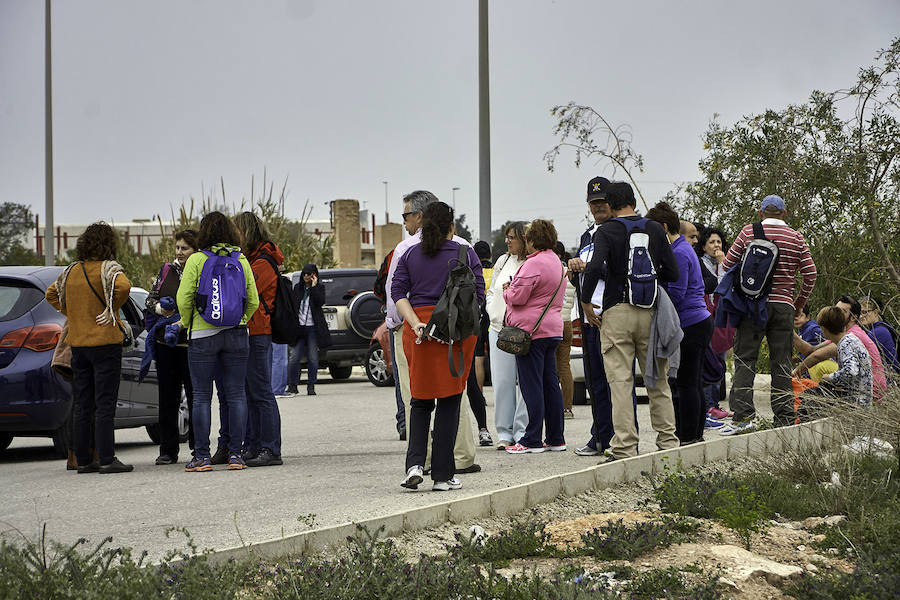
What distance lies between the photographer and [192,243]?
31.1ft

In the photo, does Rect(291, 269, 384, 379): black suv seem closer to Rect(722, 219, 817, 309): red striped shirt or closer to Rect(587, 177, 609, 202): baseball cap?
Rect(722, 219, 817, 309): red striped shirt

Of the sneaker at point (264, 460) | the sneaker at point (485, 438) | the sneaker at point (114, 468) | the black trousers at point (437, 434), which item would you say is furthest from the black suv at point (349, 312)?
the black trousers at point (437, 434)

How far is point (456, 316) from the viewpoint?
726 centimetres

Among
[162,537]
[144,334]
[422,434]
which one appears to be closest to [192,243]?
[144,334]

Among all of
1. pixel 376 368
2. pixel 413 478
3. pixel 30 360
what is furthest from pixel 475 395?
pixel 376 368

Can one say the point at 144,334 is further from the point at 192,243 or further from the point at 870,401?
the point at 870,401

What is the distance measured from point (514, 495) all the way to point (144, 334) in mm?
5713

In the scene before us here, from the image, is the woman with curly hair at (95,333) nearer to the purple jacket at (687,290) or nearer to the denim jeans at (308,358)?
the purple jacket at (687,290)

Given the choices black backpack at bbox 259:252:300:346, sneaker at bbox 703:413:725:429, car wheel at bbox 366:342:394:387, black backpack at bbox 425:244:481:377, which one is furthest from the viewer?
car wheel at bbox 366:342:394:387

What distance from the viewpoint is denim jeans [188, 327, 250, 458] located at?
29.5ft

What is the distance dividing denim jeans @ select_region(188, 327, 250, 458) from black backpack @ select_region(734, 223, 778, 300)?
4086 mm

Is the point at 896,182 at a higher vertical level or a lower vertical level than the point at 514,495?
higher

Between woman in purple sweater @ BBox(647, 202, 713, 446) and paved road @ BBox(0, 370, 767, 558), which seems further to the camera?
woman in purple sweater @ BBox(647, 202, 713, 446)

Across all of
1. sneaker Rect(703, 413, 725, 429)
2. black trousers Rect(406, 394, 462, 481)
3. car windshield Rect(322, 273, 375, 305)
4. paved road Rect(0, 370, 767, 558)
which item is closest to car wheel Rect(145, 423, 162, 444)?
paved road Rect(0, 370, 767, 558)
